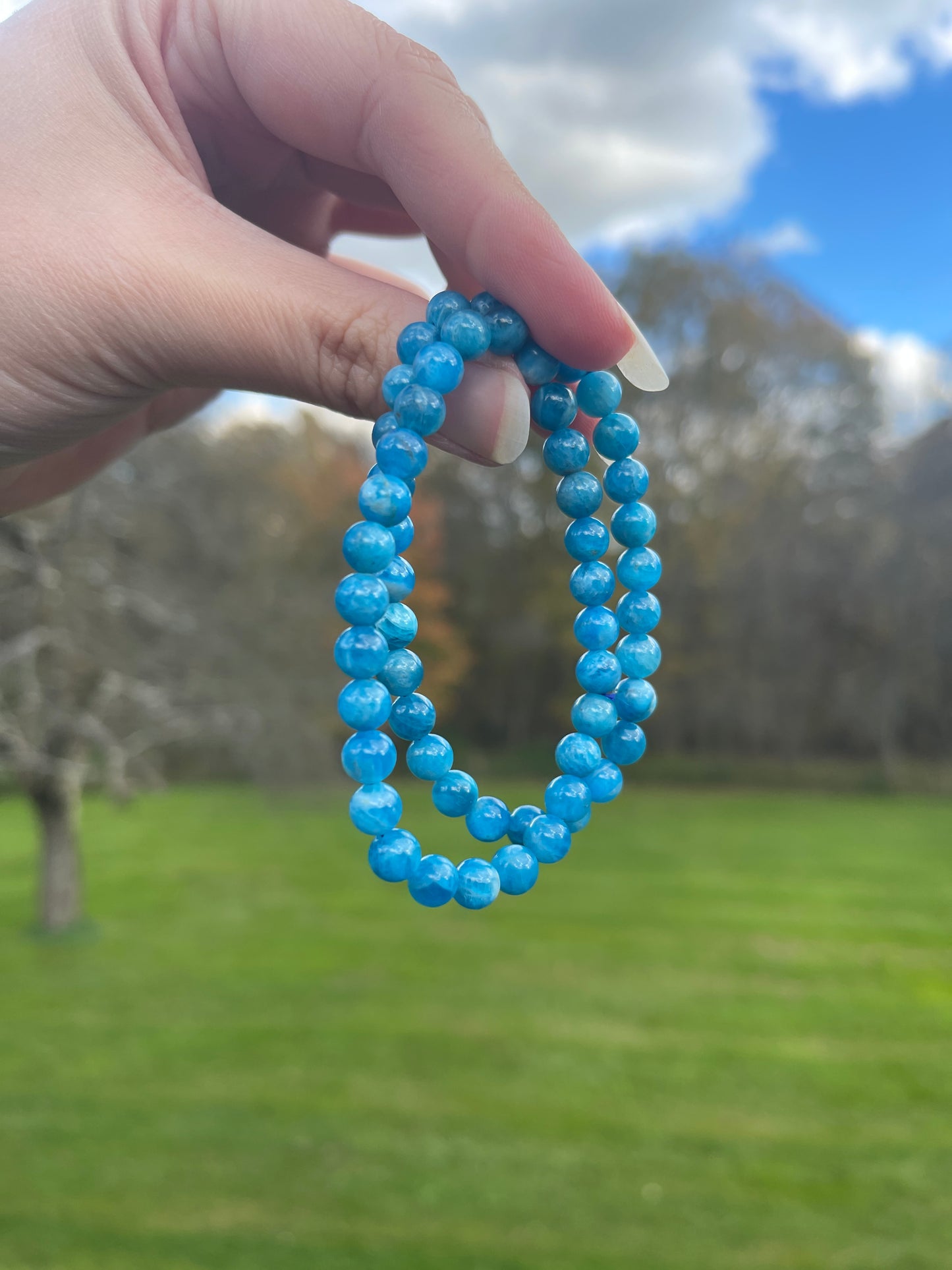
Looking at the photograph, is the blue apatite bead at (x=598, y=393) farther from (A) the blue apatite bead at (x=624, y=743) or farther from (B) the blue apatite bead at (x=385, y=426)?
(A) the blue apatite bead at (x=624, y=743)

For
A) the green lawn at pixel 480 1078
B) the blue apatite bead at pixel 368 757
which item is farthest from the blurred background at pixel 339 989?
the blue apatite bead at pixel 368 757

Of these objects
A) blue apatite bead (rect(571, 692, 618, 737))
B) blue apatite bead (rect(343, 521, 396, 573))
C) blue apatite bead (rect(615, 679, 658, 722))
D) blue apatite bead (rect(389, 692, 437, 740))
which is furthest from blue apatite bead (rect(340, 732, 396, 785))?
blue apatite bead (rect(615, 679, 658, 722))

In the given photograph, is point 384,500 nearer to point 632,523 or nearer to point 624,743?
point 632,523

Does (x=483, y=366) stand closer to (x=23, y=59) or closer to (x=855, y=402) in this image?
(x=23, y=59)

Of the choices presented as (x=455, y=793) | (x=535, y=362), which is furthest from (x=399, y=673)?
(x=535, y=362)

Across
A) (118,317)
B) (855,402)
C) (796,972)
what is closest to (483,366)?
(118,317)

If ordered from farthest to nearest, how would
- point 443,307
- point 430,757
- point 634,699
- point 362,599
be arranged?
point 634,699 → point 430,757 → point 443,307 → point 362,599
